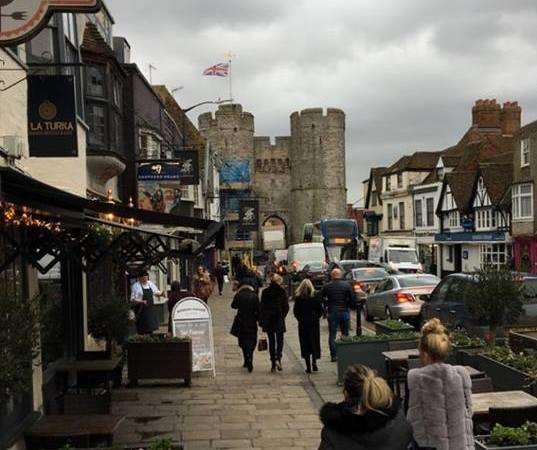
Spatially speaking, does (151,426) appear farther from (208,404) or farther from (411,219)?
(411,219)

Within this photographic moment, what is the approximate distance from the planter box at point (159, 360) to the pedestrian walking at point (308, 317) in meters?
1.98

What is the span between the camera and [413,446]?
16.8 feet

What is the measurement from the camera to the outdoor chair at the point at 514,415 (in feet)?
19.9

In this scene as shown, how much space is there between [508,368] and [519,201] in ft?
106

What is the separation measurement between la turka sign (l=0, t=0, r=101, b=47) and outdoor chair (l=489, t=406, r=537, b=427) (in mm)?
4771

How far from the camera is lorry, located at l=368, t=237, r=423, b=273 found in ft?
107

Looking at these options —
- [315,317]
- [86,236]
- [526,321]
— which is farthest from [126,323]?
[526,321]

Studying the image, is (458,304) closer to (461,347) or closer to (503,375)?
(461,347)

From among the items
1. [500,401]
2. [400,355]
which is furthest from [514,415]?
[400,355]

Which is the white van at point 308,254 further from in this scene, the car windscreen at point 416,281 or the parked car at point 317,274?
the car windscreen at point 416,281

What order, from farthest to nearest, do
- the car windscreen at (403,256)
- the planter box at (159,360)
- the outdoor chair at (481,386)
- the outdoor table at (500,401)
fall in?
the car windscreen at (403,256)
the planter box at (159,360)
the outdoor chair at (481,386)
the outdoor table at (500,401)

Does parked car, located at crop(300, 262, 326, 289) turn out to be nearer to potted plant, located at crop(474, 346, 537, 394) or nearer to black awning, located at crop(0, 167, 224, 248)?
potted plant, located at crop(474, 346, 537, 394)

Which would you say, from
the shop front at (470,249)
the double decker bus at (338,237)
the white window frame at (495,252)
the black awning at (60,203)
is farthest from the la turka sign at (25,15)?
the white window frame at (495,252)

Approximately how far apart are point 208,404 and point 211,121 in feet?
238
